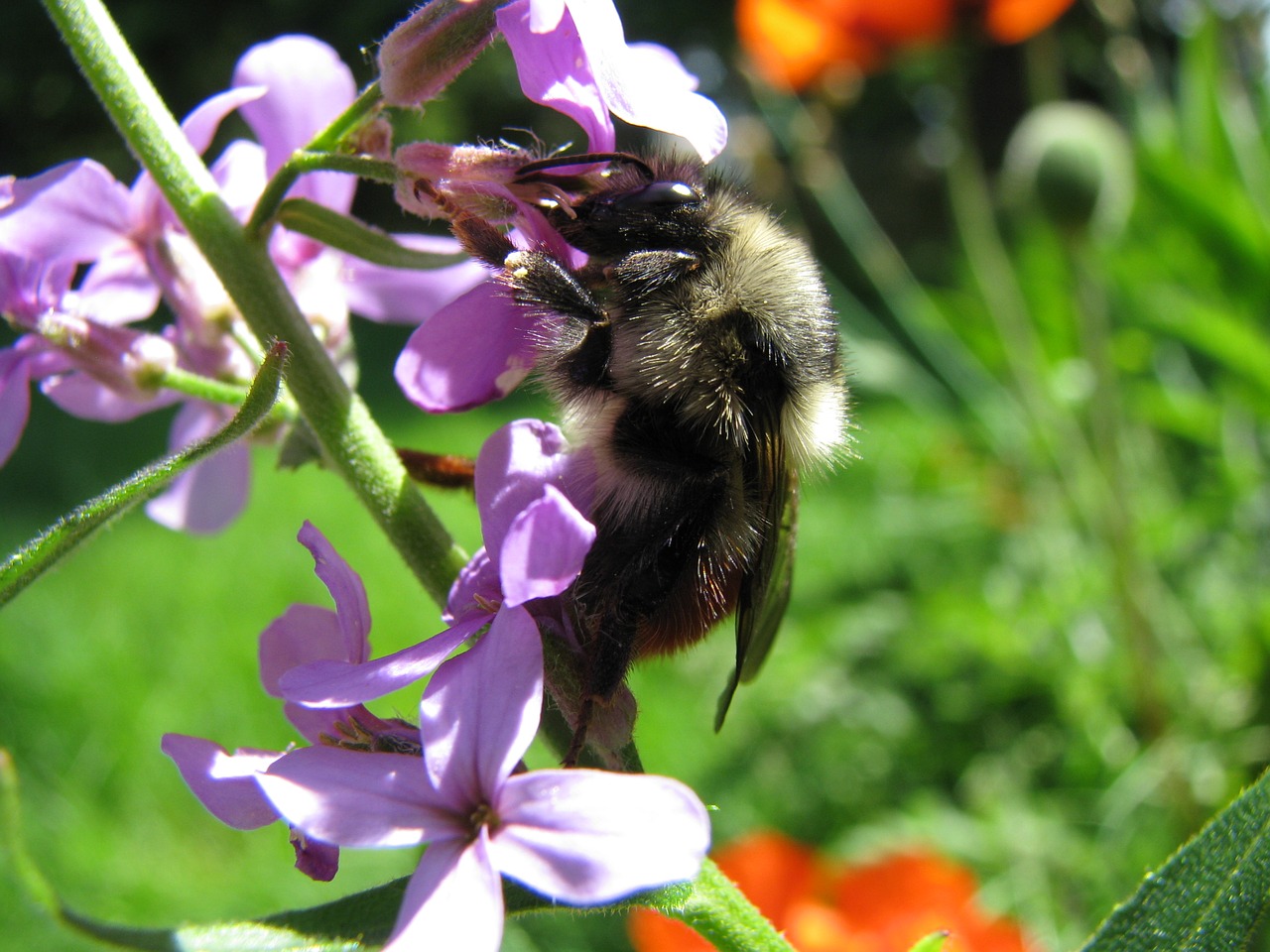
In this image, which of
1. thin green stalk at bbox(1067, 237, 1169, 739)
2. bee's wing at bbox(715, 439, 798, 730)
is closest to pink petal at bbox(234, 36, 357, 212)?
bee's wing at bbox(715, 439, 798, 730)

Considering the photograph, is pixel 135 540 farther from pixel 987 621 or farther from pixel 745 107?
pixel 745 107

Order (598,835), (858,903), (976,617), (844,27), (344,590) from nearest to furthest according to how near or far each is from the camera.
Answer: (598,835)
(344,590)
(858,903)
(976,617)
(844,27)

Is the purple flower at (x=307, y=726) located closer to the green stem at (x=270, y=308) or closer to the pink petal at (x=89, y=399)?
the green stem at (x=270, y=308)

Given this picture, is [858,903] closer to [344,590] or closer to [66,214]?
[344,590]

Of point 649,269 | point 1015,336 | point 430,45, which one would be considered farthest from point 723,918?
point 1015,336

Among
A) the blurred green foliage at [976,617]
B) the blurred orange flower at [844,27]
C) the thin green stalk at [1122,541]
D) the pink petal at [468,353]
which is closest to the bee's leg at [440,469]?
the pink petal at [468,353]
